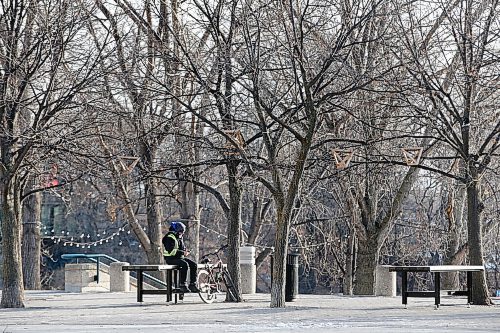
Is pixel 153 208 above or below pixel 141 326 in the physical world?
above

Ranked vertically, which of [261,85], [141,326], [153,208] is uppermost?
[261,85]

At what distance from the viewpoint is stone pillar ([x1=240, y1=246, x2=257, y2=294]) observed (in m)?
29.5

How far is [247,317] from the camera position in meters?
19.3

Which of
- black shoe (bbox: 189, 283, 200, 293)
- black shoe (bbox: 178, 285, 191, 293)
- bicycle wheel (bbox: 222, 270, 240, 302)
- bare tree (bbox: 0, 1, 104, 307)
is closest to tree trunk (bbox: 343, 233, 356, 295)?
bicycle wheel (bbox: 222, 270, 240, 302)

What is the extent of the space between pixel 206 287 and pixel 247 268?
17.8 ft

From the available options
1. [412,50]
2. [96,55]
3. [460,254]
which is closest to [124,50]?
[96,55]

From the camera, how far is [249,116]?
2581 centimetres

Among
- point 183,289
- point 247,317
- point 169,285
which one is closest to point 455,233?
point 169,285

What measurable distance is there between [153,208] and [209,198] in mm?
23149

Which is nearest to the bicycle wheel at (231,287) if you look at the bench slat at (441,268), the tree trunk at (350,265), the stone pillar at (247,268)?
the bench slat at (441,268)

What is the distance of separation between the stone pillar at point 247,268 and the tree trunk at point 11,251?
7764 mm

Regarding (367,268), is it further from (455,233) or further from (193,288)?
(193,288)

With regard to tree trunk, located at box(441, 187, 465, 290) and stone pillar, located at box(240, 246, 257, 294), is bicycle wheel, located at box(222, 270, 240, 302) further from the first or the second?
tree trunk, located at box(441, 187, 465, 290)

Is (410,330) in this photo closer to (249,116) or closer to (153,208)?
(249,116)
